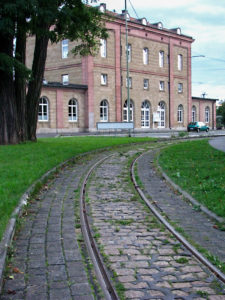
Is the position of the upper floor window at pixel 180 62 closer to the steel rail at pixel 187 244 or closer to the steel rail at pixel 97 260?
the steel rail at pixel 187 244

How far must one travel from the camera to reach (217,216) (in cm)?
707

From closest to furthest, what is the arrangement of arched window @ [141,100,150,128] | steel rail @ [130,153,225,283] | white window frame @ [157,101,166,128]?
steel rail @ [130,153,225,283] < arched window @ [141,100,150,128] < white window frame @ [157,101,166,128]

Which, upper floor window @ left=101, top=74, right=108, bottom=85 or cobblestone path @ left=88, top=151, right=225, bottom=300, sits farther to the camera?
upper floor window @ left=101, top=74, right=108, bottom=85

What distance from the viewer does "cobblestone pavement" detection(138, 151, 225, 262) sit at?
227 inches

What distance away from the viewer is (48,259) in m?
4.98

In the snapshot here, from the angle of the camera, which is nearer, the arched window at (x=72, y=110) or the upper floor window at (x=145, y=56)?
the arched window at (x=72, y=110)

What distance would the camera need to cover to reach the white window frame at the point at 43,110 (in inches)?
1788

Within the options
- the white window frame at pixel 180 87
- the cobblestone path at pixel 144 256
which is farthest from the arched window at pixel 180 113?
the cobblestone path at pixel 144 256

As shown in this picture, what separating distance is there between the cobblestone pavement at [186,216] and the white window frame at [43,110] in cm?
3506

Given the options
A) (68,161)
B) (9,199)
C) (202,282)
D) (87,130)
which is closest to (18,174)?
(9,199)

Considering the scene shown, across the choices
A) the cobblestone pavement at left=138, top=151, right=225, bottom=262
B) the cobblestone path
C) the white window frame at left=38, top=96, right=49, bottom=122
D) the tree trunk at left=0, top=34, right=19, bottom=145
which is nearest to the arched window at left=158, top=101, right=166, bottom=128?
the white window frame at left=38, top=96, right=49, bottom=122

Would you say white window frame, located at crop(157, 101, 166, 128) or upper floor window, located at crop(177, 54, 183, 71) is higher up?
upper floor window, located at crop(177, 54, 183, 71)

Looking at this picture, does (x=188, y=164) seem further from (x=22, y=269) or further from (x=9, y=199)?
(x=22, y=269)

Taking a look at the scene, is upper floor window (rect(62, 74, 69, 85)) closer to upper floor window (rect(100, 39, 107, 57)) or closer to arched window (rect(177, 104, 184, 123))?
upper floor window (rect(100, 39, 107, 57))
